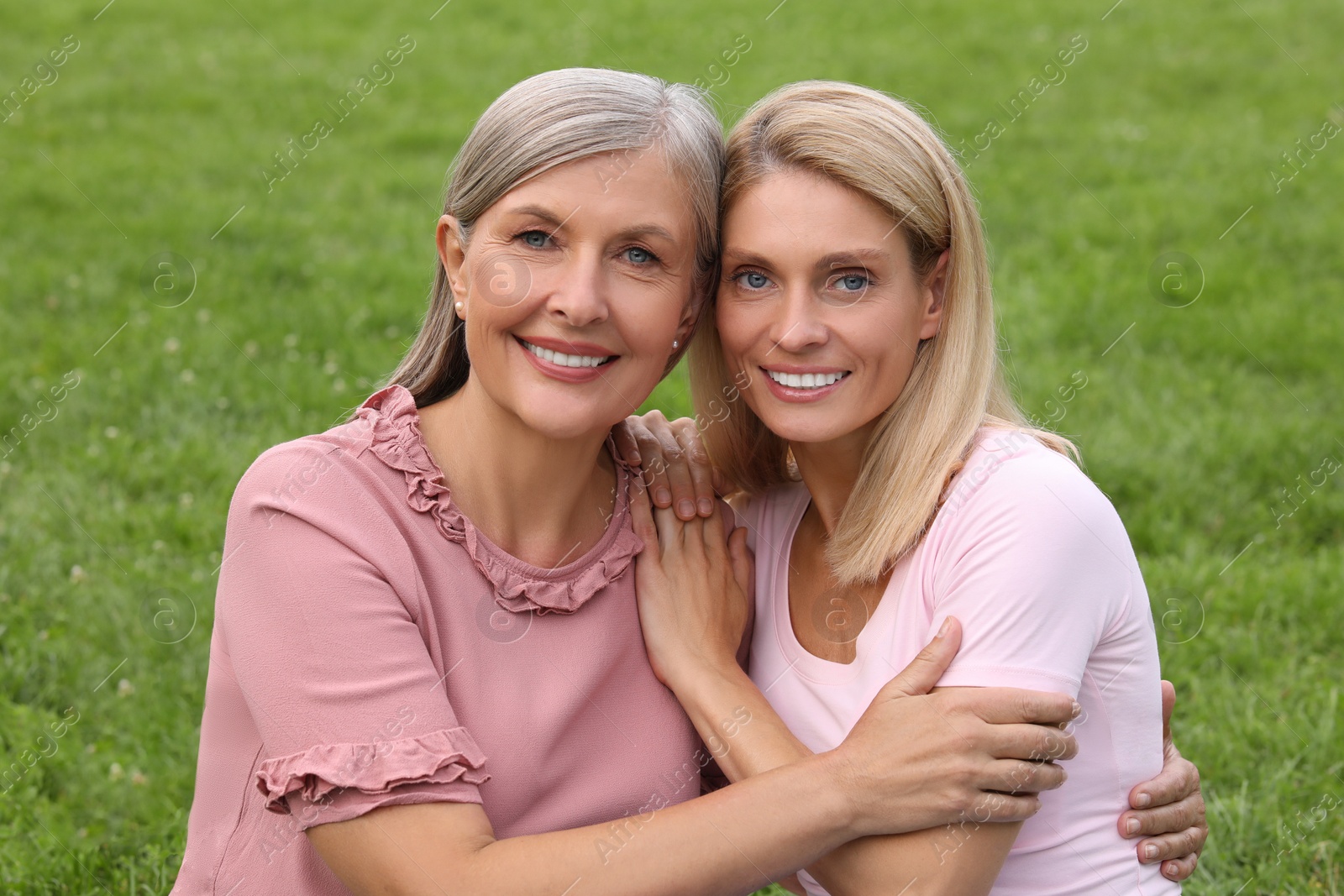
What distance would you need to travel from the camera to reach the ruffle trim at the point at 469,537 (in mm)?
2641

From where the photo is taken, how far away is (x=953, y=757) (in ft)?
7.73

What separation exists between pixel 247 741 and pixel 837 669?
1.24 meters

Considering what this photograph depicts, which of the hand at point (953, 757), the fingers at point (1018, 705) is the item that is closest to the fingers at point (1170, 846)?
the hand at point (953, 757)

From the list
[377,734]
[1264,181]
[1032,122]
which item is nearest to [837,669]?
[377,734]

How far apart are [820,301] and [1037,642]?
33.8 inches

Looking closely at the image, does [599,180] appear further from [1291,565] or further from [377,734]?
[1291,565]

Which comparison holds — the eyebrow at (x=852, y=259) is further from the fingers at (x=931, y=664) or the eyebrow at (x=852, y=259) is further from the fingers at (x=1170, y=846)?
the fingers at (x=1170, y=846)

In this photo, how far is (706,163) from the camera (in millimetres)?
2816

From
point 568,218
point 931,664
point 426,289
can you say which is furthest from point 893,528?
point 426,289

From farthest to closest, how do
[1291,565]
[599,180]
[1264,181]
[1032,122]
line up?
[1032,122], [1264,181], [1291,565], [599,180]

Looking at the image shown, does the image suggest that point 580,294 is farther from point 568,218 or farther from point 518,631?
point 518,631

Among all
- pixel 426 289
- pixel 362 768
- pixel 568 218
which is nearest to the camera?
pixel 362 768

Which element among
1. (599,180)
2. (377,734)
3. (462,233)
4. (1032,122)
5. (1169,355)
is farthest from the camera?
(1032,122)

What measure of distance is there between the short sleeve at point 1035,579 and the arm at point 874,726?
A: 5cm
